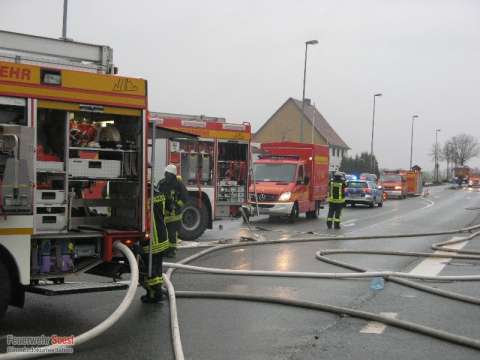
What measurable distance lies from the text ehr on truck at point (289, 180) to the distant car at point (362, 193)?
8745mm

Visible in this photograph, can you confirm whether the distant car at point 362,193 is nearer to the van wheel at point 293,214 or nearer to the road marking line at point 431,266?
the van wheel at point 293,214

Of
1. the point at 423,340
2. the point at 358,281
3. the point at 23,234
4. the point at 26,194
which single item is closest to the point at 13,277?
the point at 23,234

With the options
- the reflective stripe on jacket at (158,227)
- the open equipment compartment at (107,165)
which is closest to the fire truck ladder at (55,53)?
the open equipment compartment at (107,165)

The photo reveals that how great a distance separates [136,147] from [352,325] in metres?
2.97

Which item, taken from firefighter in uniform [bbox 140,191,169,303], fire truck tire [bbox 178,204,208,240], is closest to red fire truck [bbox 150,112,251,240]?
fire truck tire [bbox 178,204,208,240]

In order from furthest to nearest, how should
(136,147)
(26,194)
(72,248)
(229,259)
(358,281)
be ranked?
(229,259), (358,281), (136,147), (72,248), (26,194)

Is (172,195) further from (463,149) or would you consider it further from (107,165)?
(463,149)

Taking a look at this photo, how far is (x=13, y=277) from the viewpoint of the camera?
5836 millimetres

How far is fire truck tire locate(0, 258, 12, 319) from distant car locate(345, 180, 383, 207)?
26546 millimetres

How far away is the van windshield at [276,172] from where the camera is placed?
20.3 metres

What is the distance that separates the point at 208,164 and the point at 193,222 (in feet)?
4.73

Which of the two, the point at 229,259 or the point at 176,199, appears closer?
the point at 176,199

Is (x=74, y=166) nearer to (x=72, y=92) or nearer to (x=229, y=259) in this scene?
(x=72, y=92)

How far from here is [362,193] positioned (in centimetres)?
3114
